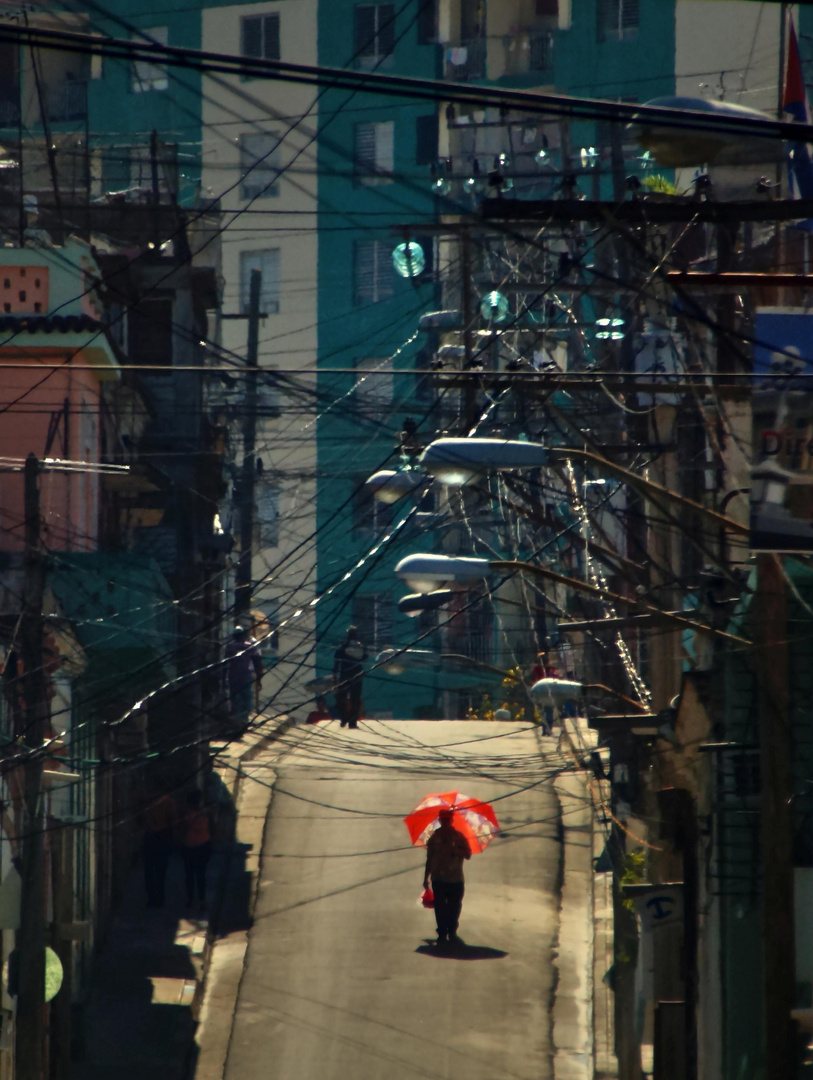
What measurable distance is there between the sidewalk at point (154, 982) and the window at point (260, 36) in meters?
8.88

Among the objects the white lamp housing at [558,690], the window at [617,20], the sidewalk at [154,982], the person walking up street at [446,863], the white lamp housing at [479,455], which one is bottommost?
the sidewalk at [154,982]

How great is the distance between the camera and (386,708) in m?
40.2

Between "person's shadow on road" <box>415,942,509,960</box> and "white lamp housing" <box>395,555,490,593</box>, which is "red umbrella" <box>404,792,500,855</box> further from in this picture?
"white lamp housing" <box>395,555,490,593</box>

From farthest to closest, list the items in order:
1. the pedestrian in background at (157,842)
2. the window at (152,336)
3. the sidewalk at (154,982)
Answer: the window at (152,336), the pedestrian in background at (157,842), the sidewalk at (154,982)

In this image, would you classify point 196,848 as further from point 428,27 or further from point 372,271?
point 372,271

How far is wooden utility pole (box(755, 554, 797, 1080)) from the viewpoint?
10430 mm

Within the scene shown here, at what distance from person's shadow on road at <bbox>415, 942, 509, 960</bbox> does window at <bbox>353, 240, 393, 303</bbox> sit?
2073cm

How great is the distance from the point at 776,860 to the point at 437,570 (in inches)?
136

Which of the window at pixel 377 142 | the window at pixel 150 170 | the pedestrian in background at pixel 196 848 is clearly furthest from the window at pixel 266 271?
the pedestrian in background at pixel 196 848

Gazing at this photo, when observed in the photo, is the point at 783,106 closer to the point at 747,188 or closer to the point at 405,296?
the point at 747,188

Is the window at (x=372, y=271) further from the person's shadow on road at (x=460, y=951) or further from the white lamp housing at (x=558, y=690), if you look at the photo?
the white lamp housing at (x=558, y=690)

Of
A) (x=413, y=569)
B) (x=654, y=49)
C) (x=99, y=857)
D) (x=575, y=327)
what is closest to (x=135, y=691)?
(x=99, y=857)

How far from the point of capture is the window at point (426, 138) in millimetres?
34062

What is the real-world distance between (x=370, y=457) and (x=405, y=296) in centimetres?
366
